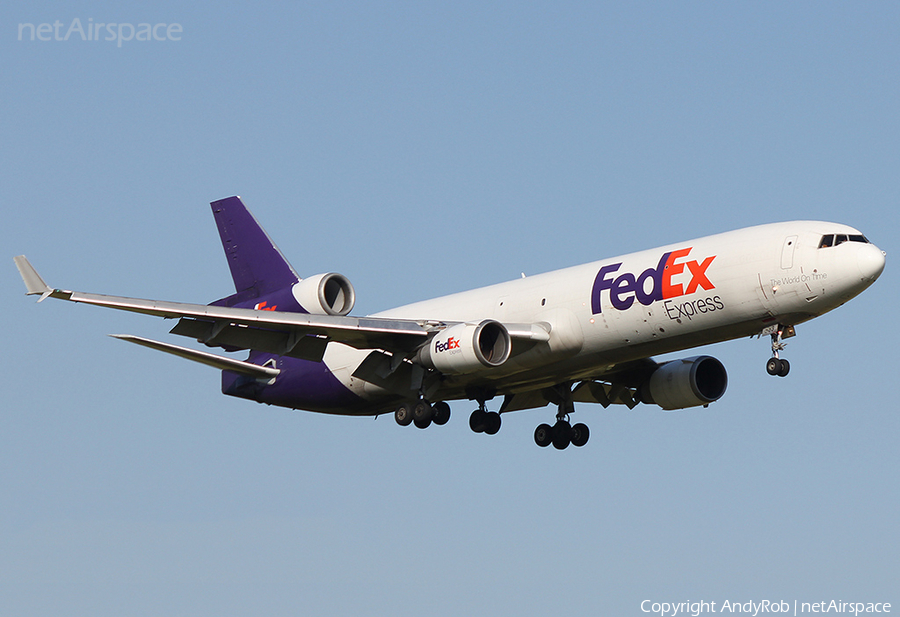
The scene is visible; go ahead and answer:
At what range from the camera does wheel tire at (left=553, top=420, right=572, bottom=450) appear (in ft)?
141

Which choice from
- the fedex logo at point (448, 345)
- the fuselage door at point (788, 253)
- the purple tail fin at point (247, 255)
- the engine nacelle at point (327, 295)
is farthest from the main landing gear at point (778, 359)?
the purple tail fin at point (247, 255)

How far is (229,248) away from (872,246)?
2137 cm

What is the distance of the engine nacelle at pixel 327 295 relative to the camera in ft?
129

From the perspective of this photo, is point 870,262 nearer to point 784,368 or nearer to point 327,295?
point 784,368

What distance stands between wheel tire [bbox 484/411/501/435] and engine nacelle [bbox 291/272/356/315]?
5658mm

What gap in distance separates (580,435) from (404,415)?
21.1 feet

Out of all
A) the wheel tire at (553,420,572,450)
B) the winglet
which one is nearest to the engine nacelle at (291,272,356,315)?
the wheel tire at (553,420,572,450)

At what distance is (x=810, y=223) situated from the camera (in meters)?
35.4

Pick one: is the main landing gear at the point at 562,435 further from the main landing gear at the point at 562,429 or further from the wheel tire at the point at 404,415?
the wheel tire at the point at 404,415

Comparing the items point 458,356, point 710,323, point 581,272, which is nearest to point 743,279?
point 710,323

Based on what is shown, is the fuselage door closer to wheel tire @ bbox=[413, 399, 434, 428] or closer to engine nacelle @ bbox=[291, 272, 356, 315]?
wheel tire @ bbox=[413, 399, 434, 428]

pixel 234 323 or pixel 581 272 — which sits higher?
pixel 581 272

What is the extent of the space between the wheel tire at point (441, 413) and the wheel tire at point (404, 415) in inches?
26.8

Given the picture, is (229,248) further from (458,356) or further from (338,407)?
(458,356)
